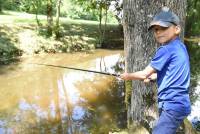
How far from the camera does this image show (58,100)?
12500mm

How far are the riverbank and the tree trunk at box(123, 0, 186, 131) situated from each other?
14.3m

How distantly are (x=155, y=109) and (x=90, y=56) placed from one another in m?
17.0

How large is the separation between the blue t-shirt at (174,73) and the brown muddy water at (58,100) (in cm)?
495

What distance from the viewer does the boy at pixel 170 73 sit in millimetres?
4289

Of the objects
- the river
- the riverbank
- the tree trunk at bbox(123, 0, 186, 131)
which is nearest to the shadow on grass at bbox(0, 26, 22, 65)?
the riverbank

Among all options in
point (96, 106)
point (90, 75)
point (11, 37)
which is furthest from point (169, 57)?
point (11, 37)

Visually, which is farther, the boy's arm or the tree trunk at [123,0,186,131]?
the tree trunk at [123,0,186,131]

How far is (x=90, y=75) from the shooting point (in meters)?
16.9

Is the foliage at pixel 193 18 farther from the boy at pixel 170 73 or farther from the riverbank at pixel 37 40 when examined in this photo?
the boy at pixel 170 73

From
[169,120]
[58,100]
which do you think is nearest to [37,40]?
[58,100]

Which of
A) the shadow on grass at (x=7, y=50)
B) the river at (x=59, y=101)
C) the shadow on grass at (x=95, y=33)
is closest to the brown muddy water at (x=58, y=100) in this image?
the river at (x=59, y=101)

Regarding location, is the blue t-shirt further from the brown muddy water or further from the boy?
the brown muddy water

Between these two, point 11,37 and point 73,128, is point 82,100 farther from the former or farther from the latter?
point 11,37

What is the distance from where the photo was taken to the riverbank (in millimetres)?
20703
